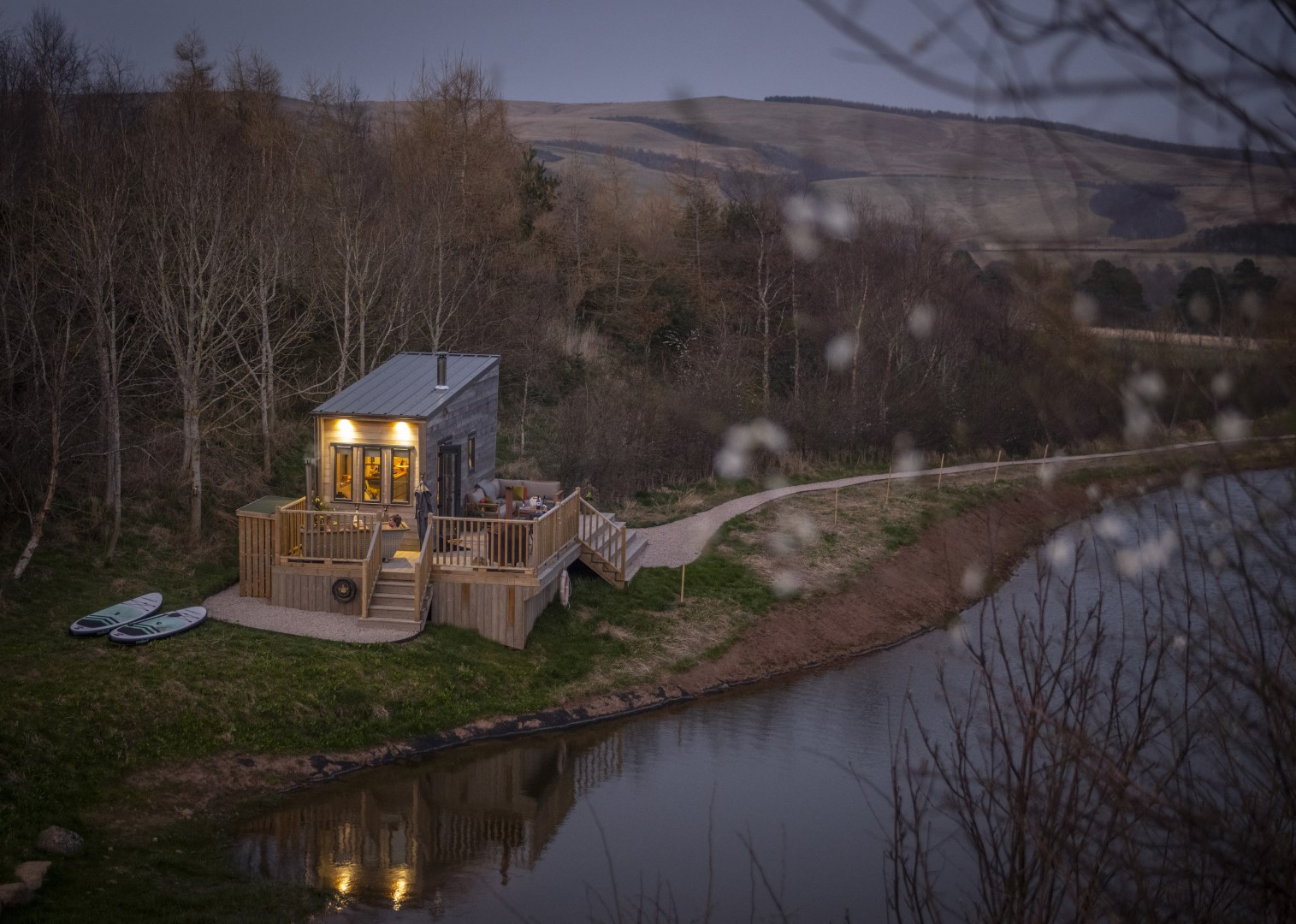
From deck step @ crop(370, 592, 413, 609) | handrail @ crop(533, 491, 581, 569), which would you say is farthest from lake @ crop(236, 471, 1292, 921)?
handrail @ crop(533, 491, 581, 569)

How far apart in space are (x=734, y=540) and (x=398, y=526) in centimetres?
1155

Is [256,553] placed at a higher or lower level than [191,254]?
lower

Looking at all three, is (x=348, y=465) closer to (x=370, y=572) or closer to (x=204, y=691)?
(x=370, y=572)

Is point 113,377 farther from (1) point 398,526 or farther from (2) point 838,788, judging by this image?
(2) point 838,788

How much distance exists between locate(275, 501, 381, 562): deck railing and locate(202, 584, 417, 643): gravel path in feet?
3.30

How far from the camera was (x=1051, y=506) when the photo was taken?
94.5 feet

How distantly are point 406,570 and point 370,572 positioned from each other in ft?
2.51

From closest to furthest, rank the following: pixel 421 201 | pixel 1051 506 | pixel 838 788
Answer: pixel 838 788, pixel 1051 506, pixel 421 201

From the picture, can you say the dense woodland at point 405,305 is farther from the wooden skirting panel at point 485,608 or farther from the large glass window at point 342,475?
the wooden skirting panel at point 485,608

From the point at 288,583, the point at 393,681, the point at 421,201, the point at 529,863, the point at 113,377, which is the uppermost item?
the point at 421,201

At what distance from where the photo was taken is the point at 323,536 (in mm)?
19969

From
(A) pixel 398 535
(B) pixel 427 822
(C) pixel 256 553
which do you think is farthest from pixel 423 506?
(B) pixel 427 822

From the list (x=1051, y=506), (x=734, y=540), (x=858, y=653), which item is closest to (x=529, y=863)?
(x=858, y=653)

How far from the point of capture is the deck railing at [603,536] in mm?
23984
